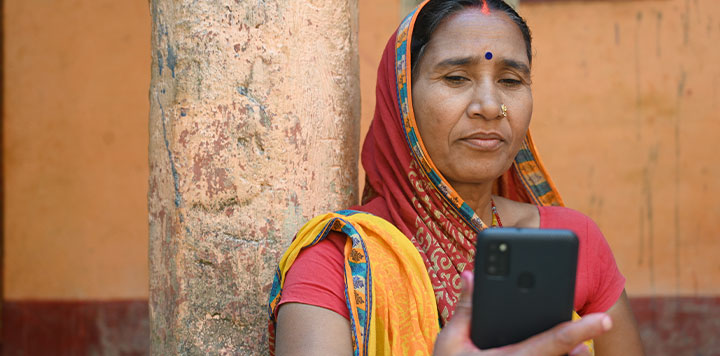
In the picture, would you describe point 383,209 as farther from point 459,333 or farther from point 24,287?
point 24,287

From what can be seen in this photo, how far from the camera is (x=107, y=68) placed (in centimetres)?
470

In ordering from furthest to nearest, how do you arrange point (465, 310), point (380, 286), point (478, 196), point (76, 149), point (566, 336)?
point (76, 149)
point (478, 196)
point (380, 286)
point (465, 310)
point (566, 336)

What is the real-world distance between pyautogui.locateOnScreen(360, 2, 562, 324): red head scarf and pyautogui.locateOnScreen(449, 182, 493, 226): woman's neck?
0.13 m

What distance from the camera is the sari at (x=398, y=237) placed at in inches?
64.6

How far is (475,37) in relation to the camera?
75.0 inches

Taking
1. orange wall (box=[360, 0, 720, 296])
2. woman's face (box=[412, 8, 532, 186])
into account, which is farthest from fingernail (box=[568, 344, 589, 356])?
orange wall (box=[360, 0, 720, 296])

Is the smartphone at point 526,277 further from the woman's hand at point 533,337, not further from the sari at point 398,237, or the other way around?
the sari at point 398,237

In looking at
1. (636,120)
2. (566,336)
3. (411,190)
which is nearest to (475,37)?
(411,190)

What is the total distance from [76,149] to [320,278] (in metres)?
3.55

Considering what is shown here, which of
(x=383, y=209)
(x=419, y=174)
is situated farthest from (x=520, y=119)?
(x=383, y=209)

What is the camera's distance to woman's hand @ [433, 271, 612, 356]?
105 centimetres

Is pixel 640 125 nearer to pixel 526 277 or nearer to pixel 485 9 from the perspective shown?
pixel 485 9

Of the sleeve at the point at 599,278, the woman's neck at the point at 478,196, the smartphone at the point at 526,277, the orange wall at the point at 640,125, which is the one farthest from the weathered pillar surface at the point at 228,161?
the orange wall at the point at 640,125

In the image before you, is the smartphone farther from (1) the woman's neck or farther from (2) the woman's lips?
(1) the woman's neck
